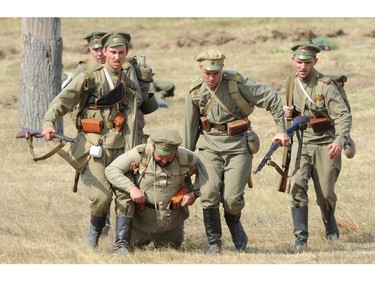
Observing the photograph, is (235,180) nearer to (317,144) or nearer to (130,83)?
(317,144)

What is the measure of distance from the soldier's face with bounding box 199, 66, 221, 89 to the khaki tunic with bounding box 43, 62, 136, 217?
76 centimetres

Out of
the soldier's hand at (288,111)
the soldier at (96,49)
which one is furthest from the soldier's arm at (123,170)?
the soldier's hand at (288,111)

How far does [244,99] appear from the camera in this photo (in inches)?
426

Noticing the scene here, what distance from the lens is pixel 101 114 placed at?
10.8 meters

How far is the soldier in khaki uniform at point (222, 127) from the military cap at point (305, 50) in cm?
74

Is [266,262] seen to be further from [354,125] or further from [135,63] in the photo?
[354,125]

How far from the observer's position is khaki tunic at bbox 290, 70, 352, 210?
1138cm

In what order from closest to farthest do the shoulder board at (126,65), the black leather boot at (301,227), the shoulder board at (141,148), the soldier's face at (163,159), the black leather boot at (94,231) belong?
the soldier's face at (163,159)
the shoulder board at (141,148)
the black leather boot at (94,231)
the shoulder board at (126,65)
the black leather boot at (301,227)

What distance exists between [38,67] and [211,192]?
9154 millimetres

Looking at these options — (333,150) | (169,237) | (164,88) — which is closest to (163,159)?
(169,237)

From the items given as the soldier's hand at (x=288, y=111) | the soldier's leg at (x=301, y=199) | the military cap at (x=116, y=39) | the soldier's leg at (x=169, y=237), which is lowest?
the soldier's leg at (x=169, y=237)

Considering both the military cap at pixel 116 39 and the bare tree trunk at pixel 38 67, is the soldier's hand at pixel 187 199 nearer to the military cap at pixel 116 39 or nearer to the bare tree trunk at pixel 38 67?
the military cap at pixel 116 39

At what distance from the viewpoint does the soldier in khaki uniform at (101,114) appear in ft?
35.3

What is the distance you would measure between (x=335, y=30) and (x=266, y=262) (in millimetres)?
24982
